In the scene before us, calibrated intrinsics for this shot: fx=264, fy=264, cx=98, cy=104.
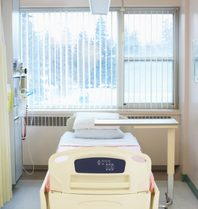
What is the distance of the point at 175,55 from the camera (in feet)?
11.9

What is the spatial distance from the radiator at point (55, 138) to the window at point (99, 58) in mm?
237

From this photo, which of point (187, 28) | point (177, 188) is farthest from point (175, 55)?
point (177, 188)

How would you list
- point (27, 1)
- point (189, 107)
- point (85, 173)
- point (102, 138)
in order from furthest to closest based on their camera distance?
point (27, 1) → point (189, 107) → point (102, 138) → point (85, 173)

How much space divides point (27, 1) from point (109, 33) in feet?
3.81

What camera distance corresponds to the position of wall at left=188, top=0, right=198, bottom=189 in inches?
117

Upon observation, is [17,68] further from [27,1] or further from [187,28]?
[187,28]

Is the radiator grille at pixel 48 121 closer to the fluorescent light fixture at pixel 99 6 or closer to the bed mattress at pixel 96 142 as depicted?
the bed mattress at pixel 96 142

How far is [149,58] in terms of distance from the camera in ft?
11.9

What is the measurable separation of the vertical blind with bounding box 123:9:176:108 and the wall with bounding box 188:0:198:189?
459 millimetres

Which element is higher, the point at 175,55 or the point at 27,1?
the point at 27,1

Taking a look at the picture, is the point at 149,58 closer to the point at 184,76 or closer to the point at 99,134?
the point at 184,76

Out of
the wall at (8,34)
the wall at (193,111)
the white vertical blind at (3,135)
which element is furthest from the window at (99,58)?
the white vertical blind at (3,135)

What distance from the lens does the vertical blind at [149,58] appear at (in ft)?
11.8

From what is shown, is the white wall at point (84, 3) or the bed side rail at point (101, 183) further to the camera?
the white wall at point (84, 3)
